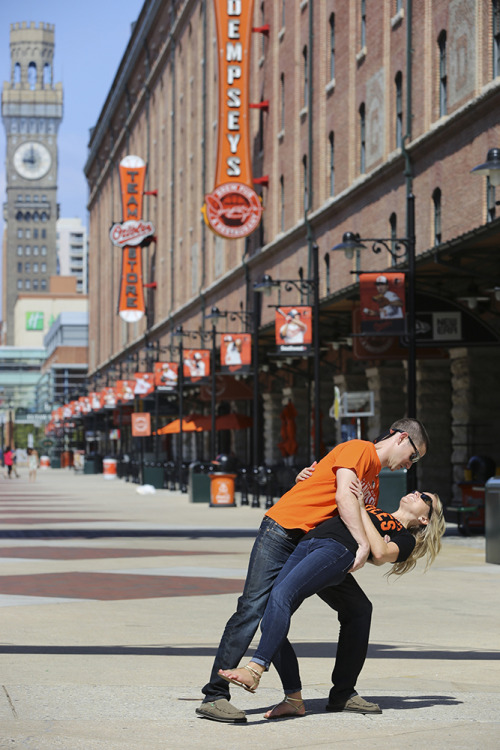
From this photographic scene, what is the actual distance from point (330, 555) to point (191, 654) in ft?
10.7

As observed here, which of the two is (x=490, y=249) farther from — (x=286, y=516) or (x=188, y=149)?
(x=188, y=149)

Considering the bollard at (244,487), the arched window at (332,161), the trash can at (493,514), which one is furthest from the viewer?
the arched window at (332,161)

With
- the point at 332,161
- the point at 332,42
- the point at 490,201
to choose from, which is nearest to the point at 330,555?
the point at 490,201

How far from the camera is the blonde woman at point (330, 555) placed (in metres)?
7.20

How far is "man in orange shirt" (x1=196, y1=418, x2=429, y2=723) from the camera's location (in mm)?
7238

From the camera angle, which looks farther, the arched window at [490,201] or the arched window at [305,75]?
the arched window at [305,75]

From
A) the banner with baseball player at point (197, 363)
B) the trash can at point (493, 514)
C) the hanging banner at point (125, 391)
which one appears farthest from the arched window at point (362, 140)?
the hanging banner at point (125, 391)

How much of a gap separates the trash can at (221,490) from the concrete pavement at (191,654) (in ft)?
48.1

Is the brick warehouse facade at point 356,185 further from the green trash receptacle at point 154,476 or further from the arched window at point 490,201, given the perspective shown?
the green trash receptacle at point 154,476

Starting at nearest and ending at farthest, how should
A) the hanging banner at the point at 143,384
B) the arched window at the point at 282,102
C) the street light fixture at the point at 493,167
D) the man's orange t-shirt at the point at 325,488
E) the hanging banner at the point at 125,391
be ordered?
the man's orange t-shirt at the point at 325,488 → the street light fixture at the point at 493,167 → the arched window at the point at 282,102 → the hanging banner at the point at 143,384 → the hanging banner at the point at 125,391

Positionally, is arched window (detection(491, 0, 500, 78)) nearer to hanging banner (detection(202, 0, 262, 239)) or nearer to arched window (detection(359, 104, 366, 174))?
arched window (detection(359, 104, 366, 174))

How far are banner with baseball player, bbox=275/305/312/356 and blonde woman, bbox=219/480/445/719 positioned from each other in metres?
25.6

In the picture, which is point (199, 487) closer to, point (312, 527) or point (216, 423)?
point (216, 423)

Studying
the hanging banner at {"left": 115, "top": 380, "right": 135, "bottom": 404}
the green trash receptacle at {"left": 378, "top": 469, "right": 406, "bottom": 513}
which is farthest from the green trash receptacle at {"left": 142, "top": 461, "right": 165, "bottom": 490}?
the green trash receptacle at {"left": 378, "top": 469, "right": 406, "bottom": 513}
